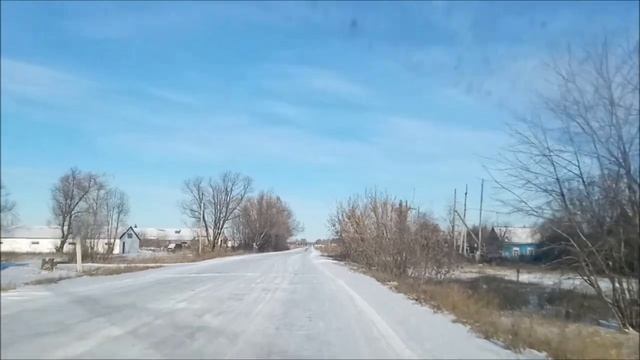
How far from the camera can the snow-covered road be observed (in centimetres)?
941

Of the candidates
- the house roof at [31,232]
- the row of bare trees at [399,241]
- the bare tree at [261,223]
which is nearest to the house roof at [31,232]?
the house roof at [31,232]

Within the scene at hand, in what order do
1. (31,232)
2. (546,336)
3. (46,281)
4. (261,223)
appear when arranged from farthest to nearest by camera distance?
(261,223), (546,336), (46,281), (31,232)

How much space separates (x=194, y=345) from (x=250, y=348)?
33.3 inches

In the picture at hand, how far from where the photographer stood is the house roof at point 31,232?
21.7 ft

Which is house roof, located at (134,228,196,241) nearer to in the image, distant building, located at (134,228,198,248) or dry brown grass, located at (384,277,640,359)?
distant building, located at (134,228,198,248)

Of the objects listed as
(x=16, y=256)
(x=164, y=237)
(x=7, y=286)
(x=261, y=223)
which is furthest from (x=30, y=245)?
(x=164, y=237)

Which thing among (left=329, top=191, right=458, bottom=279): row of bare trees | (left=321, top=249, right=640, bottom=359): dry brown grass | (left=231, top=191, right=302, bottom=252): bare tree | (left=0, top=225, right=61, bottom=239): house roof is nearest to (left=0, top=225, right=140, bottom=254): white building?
(left=0, top=225, right=61, bottom=239): house roof

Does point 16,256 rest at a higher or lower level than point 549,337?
higher

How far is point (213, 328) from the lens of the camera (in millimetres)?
12633

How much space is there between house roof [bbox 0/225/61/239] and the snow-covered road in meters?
0.59

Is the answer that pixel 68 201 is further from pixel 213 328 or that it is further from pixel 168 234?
pixel 168 234

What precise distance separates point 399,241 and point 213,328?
25.8 meters

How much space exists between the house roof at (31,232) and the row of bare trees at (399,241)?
984 inches

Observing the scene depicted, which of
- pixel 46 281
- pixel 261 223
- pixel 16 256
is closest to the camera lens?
pixel 16 256
